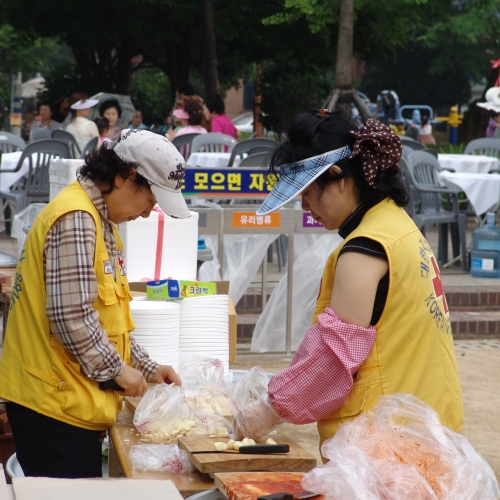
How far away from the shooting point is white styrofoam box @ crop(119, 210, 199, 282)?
4160 mm

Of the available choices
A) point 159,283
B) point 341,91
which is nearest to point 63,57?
point 341,91

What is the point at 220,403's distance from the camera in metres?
3.05

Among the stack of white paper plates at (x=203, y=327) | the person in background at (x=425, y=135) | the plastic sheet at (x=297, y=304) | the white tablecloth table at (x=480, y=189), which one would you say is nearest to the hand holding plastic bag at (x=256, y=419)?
the stack of white paper plates at (x=203, y=327)

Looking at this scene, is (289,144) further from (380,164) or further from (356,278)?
(356,278)

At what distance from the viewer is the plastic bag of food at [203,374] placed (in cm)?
322

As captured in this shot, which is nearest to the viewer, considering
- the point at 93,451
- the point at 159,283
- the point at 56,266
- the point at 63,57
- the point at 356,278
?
the point at 356,278

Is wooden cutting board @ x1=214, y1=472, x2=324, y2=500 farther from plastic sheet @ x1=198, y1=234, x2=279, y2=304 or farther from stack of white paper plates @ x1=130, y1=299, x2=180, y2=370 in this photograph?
plastic sheet @ x1=198, y1=234, x2=279, y2=304

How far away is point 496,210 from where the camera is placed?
10773 millimetres

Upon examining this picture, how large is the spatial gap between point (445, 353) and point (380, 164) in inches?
20.6

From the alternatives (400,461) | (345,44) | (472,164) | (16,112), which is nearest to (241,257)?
(400,461)

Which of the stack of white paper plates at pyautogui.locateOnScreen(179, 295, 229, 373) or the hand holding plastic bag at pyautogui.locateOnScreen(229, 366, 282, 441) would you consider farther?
the stack of white paper plates at pyautogui.locateOnScreen(179, 295, 229, 373)

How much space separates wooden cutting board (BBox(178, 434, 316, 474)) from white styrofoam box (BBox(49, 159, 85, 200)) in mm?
2792

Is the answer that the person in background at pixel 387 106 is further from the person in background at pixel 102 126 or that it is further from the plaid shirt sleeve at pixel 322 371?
the plaid shirt sleeve at pixel 322 371

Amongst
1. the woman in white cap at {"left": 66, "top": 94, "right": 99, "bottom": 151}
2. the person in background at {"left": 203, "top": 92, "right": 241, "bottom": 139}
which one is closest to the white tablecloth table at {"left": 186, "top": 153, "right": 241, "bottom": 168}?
the person in background at {"left": 203, "top": 92, "right": 241, "bottom": 139}
